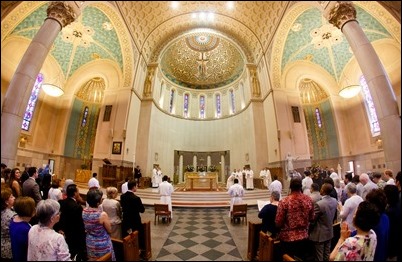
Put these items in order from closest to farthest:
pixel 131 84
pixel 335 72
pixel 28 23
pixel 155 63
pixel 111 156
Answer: pixel 28 23, pixel 111 156, pixel 131 84, pixel 335 72, pixel 155 63

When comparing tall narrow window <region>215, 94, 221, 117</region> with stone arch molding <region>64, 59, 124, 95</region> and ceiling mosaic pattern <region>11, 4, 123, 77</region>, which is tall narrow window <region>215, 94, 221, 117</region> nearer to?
stone arch molding <region>64, 59, 124, 95</region>

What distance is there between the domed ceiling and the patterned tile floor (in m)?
14.5

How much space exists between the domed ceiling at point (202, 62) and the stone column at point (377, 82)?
13.6m

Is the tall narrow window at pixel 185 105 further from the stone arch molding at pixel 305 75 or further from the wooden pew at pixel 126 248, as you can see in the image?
the wooden pew at pixel 126 248

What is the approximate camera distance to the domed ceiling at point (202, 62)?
17.5 m

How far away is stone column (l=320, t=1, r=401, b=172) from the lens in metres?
2.19

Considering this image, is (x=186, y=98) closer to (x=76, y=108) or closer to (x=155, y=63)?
(x=155, y=63)

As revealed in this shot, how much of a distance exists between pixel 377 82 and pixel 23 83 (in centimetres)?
513

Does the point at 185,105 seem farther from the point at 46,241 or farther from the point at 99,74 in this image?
the point at 46,241

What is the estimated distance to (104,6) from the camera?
8.95m

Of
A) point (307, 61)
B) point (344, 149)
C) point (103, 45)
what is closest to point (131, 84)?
point (103, 45)

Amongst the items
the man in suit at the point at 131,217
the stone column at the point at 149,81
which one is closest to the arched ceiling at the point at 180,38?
the stone column at the point at 149,81

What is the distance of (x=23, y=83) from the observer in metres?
2.61

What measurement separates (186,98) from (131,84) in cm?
777
